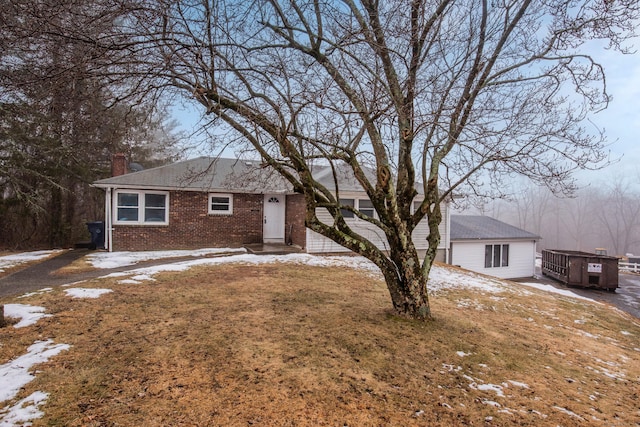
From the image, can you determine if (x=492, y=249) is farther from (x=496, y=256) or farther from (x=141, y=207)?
(x=141, y=207)

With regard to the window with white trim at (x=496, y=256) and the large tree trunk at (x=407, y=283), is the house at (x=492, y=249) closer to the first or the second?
the window with white trim at (x=496, y=256)

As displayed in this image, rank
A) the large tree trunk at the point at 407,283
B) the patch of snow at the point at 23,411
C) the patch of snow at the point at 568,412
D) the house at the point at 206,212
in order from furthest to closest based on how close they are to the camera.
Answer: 1. the house at the point at 206,212
2. the large tree trunk at the point at 407,283
3. the patch of snow at the point at 568,412
4. the patch of snow at the point at 23,411

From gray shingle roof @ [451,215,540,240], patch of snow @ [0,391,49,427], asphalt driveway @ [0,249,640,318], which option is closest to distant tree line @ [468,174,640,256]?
gray shingle roof @ [451,215,540,240]

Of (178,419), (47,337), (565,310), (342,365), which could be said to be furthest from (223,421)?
(565,310)

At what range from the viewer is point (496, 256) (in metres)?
18.9

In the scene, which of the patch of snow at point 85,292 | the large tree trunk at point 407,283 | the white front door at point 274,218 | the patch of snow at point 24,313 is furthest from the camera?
the white front door at point 274,218

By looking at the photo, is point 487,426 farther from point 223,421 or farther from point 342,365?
point 223,421

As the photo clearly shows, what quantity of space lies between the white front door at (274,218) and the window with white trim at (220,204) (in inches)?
57.9

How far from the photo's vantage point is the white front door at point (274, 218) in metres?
14.2

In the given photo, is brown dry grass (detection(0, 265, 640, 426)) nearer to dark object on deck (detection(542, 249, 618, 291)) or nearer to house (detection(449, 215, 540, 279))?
house (detection(449, 215, 540, 279))

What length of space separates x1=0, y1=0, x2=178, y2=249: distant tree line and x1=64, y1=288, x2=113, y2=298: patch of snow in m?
2.63

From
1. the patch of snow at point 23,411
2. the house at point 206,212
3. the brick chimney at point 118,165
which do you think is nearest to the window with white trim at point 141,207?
the house at point 206,212

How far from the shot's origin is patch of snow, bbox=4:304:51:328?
4364 millimetres

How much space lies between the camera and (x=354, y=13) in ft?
16.5
